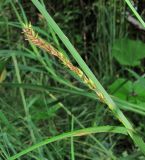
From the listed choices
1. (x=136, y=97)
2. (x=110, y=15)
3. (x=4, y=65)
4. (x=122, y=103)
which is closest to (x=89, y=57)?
(x=110, y=15)

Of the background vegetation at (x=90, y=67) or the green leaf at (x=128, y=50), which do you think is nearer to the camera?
the background vegetation at (x=90, y=67)

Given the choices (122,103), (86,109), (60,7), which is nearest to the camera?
(122,103)

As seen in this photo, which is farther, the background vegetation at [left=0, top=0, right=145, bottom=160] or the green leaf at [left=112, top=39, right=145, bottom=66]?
the green leaf at [left=112, top=39, right=145, bottom=66]

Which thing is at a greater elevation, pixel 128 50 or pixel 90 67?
pixel 128 50

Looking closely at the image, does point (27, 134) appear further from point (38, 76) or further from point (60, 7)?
point (60, 7)

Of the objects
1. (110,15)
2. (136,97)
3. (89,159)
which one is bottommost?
(89,159)

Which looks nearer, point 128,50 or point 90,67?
point 128,50

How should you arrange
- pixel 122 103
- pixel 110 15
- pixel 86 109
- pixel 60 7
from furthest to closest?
pixel 60 7
pixel 110 15
pixel 86 109
pixel 122 103

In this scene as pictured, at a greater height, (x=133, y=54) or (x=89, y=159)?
(x=133, y=54)
